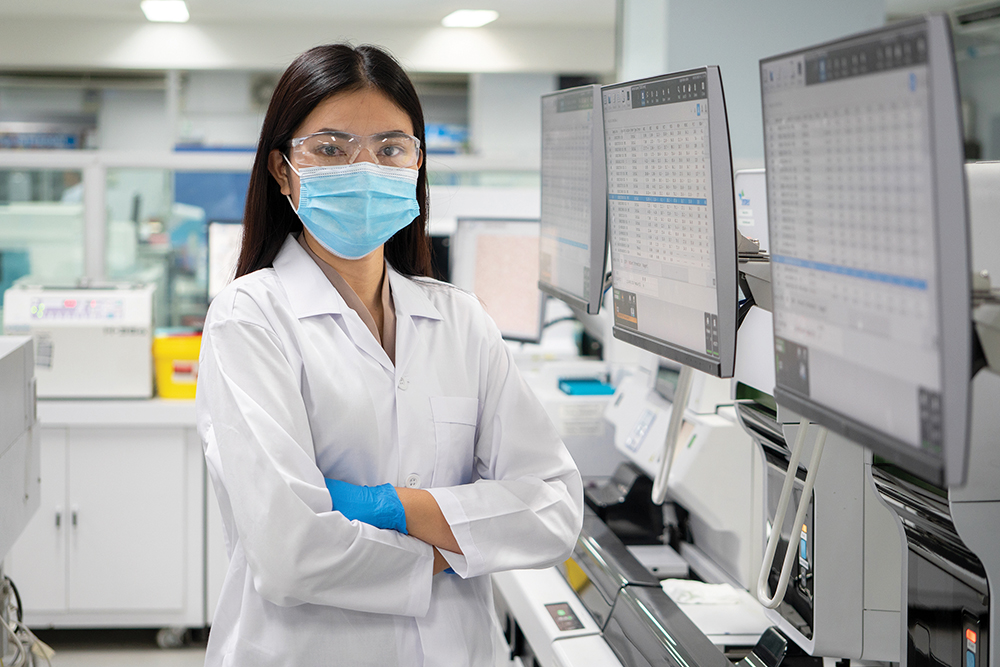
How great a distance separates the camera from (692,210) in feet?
3.78

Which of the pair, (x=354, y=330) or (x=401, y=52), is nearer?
(x=354, y=330)

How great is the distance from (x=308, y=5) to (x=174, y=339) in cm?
364

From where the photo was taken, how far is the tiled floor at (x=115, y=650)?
3.20 m

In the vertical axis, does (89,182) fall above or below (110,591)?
above

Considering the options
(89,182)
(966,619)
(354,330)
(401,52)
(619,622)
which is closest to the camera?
(966,619)

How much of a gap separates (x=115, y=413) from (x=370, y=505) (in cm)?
227

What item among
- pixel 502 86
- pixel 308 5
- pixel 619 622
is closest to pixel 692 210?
pixel 619 622

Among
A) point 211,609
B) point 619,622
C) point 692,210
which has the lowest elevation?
point 211,609

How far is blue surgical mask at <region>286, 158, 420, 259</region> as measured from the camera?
1317mm

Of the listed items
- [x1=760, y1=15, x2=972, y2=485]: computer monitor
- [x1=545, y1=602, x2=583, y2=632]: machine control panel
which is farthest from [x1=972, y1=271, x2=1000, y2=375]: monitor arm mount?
[x1=545, y1=602, x2=583, y2=632]: machine control panel

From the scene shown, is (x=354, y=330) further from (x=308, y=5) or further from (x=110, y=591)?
(x=308, y=5)

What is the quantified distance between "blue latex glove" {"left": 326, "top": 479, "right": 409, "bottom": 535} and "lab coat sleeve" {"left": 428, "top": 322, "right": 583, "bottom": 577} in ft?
0.21

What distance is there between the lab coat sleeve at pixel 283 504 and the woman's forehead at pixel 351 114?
0.32 meters

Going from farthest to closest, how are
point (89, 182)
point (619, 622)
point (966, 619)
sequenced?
1. point (89, 182)
2. point (619, 622)
3. point (966, 619)
